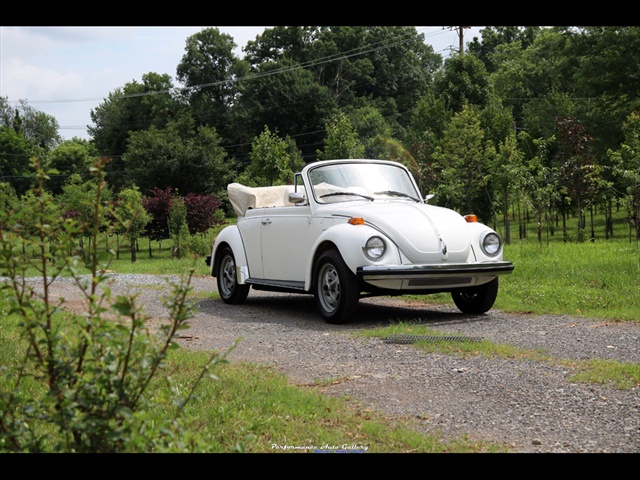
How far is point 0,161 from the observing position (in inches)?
2795

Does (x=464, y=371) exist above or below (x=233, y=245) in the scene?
below

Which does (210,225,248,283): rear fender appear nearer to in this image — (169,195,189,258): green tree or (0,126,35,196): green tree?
(169,195,189,258): green tree

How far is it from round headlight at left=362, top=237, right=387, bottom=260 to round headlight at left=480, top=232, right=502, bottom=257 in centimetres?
141

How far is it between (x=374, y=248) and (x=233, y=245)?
315 centimetres

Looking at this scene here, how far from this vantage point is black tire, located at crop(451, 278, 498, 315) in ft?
33.8

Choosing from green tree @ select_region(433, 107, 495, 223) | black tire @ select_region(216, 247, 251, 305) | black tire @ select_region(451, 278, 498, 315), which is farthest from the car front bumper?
green tree @ select_region(433, 107, 495, 223)

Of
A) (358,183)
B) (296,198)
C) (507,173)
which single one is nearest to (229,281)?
(296,198)

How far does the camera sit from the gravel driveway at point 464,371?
4707 millimetres

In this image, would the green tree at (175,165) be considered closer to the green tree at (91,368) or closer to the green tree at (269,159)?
the green tree at (269,159)

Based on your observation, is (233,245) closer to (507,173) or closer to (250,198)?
(250,198)

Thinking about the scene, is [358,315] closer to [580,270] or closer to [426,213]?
[426,213]

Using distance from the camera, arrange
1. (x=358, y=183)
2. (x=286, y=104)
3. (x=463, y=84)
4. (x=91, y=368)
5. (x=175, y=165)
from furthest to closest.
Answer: (x=286, y=104) → (x=175, y=165) → (x=463, y=84) → (x=358, y=183) → (x=91, y=368)

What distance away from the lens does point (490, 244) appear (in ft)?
33.3
